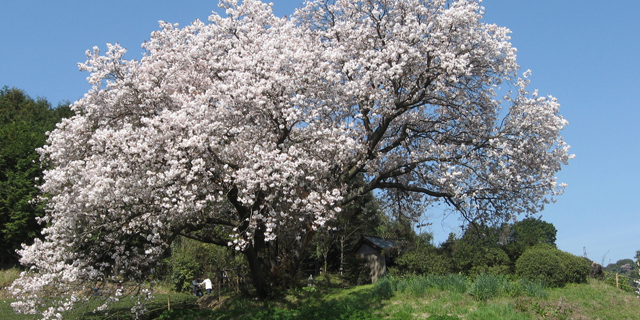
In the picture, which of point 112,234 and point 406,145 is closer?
point 112,234

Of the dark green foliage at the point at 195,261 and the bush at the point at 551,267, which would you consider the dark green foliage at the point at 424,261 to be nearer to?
the bush at the point at 551,267

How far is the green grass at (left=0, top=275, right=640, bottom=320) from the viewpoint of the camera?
14047 mm

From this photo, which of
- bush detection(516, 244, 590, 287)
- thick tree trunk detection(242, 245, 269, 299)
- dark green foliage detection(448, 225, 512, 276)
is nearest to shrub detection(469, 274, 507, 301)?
bush detection(516, 244, 590, 287)

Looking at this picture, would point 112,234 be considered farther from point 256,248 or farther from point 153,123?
point 256,248

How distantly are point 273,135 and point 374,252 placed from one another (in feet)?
50.1

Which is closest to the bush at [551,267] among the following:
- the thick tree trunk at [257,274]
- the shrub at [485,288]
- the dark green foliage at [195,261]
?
the shrub at [485,288]

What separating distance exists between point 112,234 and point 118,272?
119 cm

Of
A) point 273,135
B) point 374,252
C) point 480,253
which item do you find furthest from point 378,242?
point 273,135

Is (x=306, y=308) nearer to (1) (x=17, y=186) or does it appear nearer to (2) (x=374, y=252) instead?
(2) (x=374, y=252)

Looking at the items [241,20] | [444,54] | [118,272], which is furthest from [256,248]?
[444,54]

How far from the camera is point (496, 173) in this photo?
17.1 metres

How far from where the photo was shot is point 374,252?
28.3m

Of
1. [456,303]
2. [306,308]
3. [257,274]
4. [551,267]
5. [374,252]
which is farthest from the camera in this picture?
[374,252]

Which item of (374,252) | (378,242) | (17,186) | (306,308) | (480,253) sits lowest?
(306,308)
